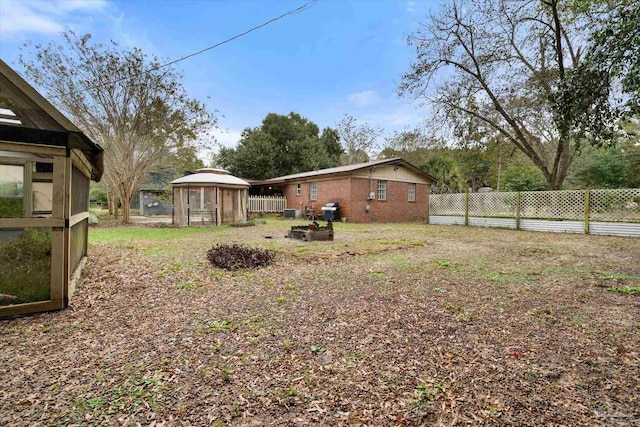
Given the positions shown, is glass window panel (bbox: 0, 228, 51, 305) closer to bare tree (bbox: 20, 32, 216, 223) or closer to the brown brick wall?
bare tree (bbox: 20, 32, 216, 223)

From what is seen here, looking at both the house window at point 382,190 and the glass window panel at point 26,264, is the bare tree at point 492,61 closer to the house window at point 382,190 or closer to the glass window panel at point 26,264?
the house window at point 382,190

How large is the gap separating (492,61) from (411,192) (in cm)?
827

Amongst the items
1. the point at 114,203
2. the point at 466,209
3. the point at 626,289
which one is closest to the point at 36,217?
the point at 626,289

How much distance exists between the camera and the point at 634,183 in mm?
20391

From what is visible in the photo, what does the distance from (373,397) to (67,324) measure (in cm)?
323

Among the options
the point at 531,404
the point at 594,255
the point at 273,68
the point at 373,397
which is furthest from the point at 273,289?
the point at 273,68

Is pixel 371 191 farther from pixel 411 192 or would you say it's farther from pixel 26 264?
pixel 26 264

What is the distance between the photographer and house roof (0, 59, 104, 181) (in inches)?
116

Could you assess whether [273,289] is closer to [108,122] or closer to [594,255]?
[594,255]

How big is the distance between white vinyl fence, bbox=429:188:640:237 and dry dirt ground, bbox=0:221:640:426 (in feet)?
26.0

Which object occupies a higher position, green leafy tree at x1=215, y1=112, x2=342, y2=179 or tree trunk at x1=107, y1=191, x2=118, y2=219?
green leafy tree at x1=215, y1=112, x2=342, y2=179

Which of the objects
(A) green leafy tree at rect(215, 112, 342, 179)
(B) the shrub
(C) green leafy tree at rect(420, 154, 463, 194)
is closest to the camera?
(B) the shrub

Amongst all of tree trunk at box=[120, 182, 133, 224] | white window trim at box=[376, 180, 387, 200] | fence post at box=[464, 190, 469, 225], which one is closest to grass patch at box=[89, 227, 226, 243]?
tree trunk at box=[120, 182, 133, 224]

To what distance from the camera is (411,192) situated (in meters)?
19.3
